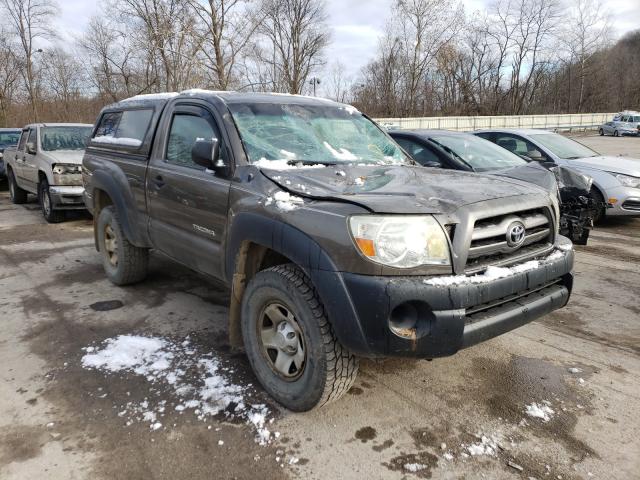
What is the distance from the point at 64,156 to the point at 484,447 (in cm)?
881

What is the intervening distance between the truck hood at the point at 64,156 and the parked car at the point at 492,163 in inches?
228

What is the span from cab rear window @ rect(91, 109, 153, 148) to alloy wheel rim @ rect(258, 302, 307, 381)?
238 centimetres

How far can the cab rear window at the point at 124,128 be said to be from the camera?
4.47m

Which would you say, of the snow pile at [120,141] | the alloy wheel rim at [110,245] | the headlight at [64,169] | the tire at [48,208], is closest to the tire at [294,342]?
the snow pile at [120,141]

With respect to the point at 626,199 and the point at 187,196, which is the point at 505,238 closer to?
the point at 187,196

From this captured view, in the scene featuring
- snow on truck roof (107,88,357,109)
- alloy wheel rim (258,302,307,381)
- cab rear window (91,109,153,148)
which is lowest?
alloy wheel rim (258,302,307,381)

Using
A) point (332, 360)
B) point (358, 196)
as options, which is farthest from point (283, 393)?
point (358, 196)

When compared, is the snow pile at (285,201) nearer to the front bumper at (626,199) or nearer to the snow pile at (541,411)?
the snow pile at (541,411)

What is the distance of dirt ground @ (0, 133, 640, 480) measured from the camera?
7.94 feet

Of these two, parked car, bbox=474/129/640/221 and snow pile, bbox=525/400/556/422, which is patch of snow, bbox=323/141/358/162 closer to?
snow pile, bbox=525/400/556/422

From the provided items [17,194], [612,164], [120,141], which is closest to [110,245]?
[120,141]

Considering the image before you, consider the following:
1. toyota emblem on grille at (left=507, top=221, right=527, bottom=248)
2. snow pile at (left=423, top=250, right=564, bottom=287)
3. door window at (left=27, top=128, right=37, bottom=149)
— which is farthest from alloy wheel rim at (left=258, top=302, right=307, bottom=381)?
door window at (left=27, top=128, right=37, bottom=149)

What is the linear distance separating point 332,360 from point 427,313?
0.58m

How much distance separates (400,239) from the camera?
7.79ft
